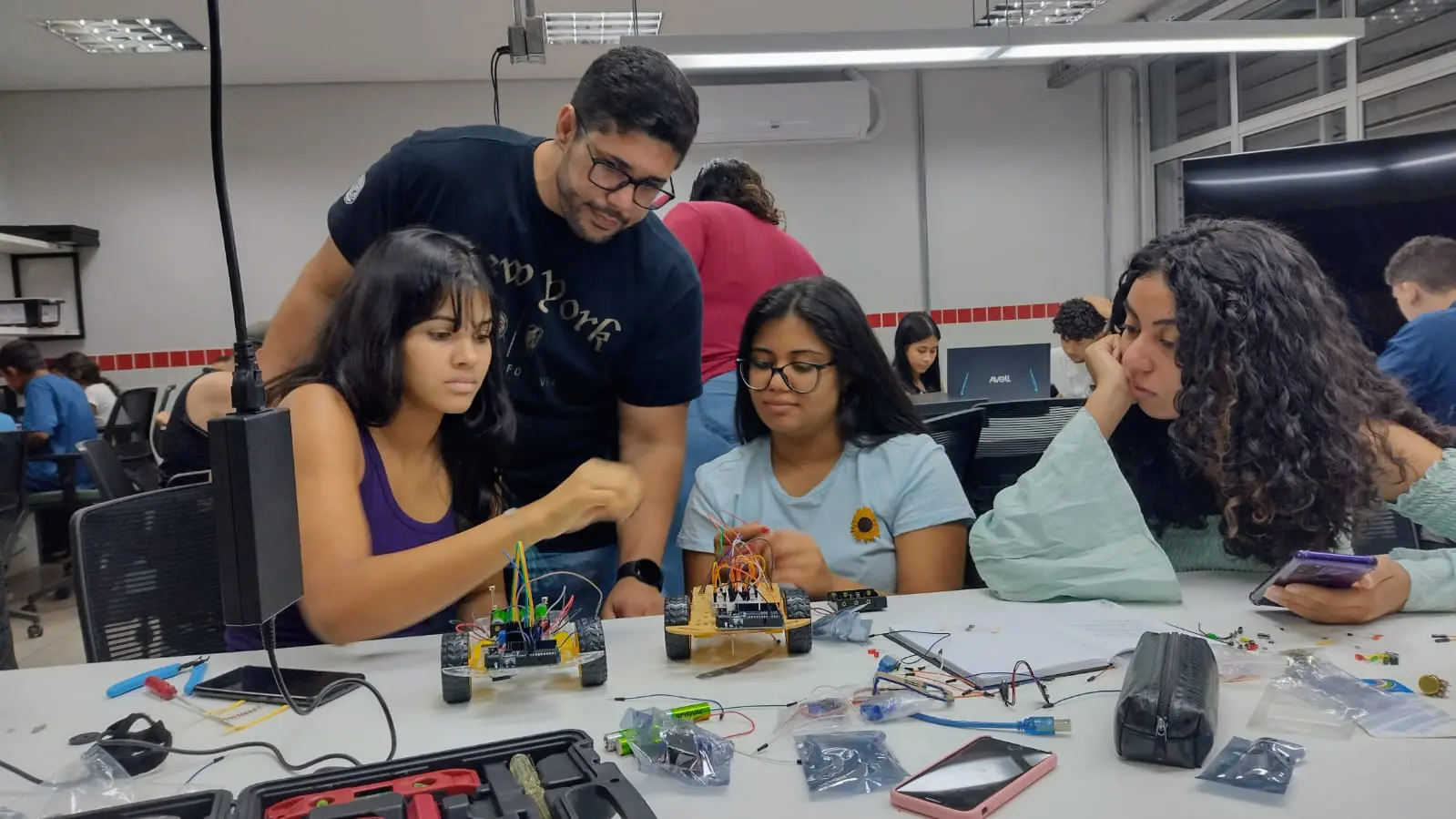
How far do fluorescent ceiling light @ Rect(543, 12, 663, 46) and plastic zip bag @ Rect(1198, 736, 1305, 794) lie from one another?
466 centimetres

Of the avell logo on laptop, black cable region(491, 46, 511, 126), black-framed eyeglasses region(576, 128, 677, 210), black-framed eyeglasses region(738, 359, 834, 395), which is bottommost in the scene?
the avell logo on laptop

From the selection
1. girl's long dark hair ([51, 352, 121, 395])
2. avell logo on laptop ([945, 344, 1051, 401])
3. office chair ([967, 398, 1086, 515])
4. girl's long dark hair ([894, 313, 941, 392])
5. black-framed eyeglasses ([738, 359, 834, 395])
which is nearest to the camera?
black-framed eyeglasses ([738, 359, 834, 395])

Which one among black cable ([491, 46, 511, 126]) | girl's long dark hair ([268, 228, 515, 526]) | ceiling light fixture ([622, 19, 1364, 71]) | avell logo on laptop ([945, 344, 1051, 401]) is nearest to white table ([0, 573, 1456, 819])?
girl's long dark hair ([268, 228, 515, 526])

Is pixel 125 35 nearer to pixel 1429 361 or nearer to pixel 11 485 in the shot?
pixel 11 485

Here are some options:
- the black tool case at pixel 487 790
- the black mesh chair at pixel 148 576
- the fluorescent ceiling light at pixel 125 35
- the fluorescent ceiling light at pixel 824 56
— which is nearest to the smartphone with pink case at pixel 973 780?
the black tool case at pixel 487 790

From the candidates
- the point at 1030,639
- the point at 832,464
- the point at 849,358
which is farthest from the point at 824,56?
the point at 1030,639

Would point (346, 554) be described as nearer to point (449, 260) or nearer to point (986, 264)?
point (449, 260)

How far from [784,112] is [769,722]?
18.6 feet

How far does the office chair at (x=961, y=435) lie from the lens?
1.93 m

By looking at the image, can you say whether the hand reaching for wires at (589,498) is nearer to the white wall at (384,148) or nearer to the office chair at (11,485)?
the office chair at (11,485)

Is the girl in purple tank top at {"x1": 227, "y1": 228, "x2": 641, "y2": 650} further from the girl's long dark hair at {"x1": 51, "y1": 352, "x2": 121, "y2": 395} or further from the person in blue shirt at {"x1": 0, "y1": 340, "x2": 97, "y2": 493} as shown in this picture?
the girl's long dark hair at {"x1": 51, "y1": 352, "x2": 121, "y2": 395}

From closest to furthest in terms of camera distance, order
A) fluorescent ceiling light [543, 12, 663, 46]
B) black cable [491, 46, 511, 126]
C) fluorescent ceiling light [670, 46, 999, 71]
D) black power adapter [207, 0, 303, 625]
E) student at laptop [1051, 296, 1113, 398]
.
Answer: black power adapter [207, 0, 303, 625], black cable [491, 46, 511, 126], fluorescent ceiling light [670, 46, 999, 71], student at laptop [1051, 296, 1113, 398], fluorescent ceiling light [543, 12, 663, 46]

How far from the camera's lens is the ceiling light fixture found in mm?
3494

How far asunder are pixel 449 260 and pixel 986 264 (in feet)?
19.1
